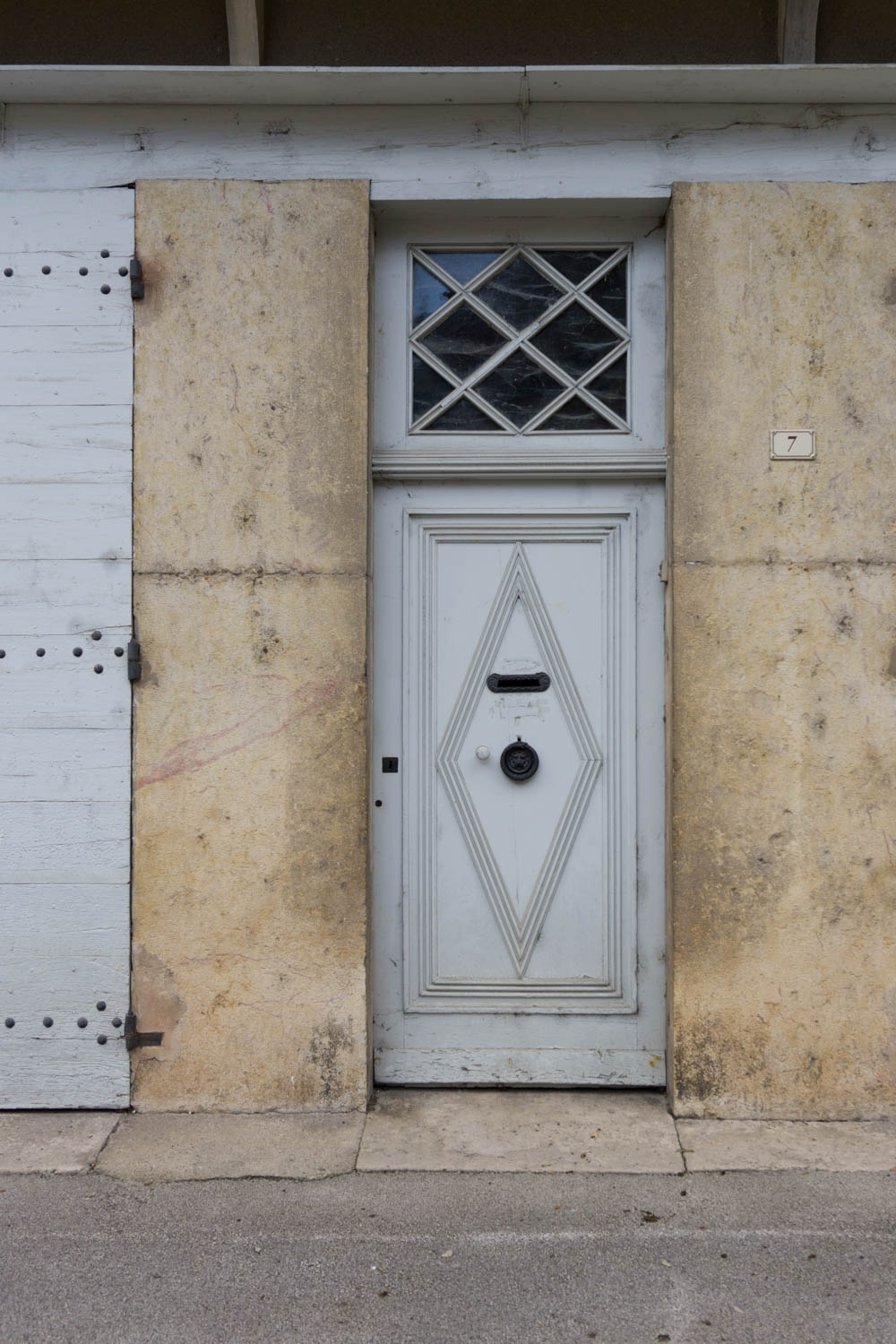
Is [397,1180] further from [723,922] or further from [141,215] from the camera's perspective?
[141,215]

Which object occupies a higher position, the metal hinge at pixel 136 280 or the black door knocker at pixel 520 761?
the metal hinge at pixel 136 280

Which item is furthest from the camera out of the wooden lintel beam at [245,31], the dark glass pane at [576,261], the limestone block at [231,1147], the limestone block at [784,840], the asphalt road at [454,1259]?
the dark glass pane at [576,261]

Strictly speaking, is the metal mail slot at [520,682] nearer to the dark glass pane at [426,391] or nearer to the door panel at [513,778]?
the door panel at [513,778]

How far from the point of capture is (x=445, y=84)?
373 cm

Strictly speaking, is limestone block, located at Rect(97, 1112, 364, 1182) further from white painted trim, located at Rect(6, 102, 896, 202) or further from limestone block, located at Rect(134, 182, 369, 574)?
white painted trim, located at Rect(6, 102, 896, 202)

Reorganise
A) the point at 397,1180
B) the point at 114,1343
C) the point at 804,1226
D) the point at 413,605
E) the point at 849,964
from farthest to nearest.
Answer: the point at 413,605 < the point at 849,964 < the point at 397,1180 < the point at 804,1226 < the point at 114,1343

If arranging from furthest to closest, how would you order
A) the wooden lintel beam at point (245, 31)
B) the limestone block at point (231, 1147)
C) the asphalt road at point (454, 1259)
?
1. the wooden lintel beam at point (245, 31)
2. the limestone block at point (231, 1147)
3. the asphalt road at point (454, 1259)

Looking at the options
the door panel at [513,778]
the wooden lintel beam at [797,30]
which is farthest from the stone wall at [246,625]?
the wooden lintel beam at [797,30]

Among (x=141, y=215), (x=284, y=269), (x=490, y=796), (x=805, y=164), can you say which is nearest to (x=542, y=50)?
(x=805, y=164)

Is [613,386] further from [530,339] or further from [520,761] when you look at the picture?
[520,761]

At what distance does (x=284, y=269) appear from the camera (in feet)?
12.6

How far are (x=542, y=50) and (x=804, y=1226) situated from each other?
15.5ft

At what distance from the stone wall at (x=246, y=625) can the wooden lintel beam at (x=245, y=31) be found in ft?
2.10

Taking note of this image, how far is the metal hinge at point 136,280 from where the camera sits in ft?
12.6
